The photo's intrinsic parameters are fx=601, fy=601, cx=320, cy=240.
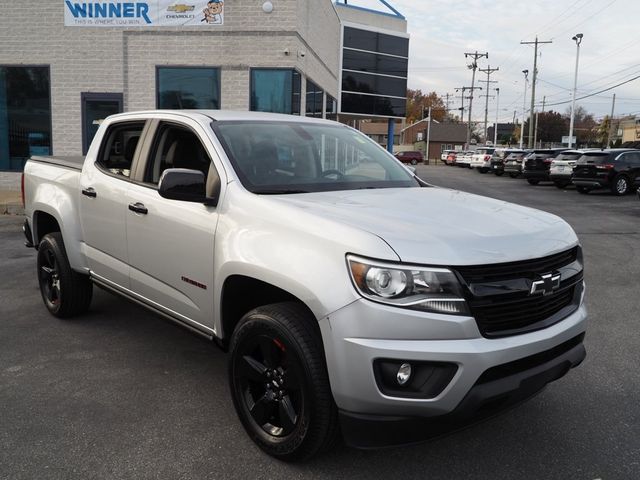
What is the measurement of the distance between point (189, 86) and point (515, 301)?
1372 centimetres

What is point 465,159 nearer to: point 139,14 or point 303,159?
point 139,14

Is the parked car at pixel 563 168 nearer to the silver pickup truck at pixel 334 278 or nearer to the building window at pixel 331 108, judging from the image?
the building window at pixel 331 108

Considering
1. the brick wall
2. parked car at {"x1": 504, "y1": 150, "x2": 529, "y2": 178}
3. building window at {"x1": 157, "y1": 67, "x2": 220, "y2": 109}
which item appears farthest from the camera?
parked car at {"x1": 504, "y1": 150, "x2": 529, "y2": 178}

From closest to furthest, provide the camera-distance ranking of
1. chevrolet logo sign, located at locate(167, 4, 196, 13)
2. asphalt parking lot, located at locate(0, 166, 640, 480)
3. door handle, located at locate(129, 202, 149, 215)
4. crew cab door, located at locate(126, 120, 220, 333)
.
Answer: asphalt parking lot, located at locate(0, 166, 640, 480)
crew cab door, located at locate(126, 120, 220, 333)
door handle, located at locate(129, 202, 149, 215)
chevrolet logo sign, located at locate(167, 4, 196, 13)

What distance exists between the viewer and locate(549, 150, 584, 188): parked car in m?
24.4

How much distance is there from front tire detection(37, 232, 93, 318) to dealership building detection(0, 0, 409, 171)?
10.0 metres

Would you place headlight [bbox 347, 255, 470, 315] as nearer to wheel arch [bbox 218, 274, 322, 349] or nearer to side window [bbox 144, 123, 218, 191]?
wheel arch [bbox 218, 274, 322, 349]

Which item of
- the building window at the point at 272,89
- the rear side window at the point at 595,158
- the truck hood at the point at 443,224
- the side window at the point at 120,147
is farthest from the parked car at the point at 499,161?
the truck hood at the point at 443,224

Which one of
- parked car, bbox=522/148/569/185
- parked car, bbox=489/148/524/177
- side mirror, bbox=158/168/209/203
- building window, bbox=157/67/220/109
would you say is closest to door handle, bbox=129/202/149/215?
side mirror, bbox=158/168/209/203

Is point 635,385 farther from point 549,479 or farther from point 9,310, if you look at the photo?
point 9,310

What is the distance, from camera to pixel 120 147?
4.98 metres

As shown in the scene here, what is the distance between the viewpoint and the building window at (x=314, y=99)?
18509 millimetres

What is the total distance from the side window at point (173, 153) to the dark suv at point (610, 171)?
20378mm

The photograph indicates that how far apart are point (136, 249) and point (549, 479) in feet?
9.78
